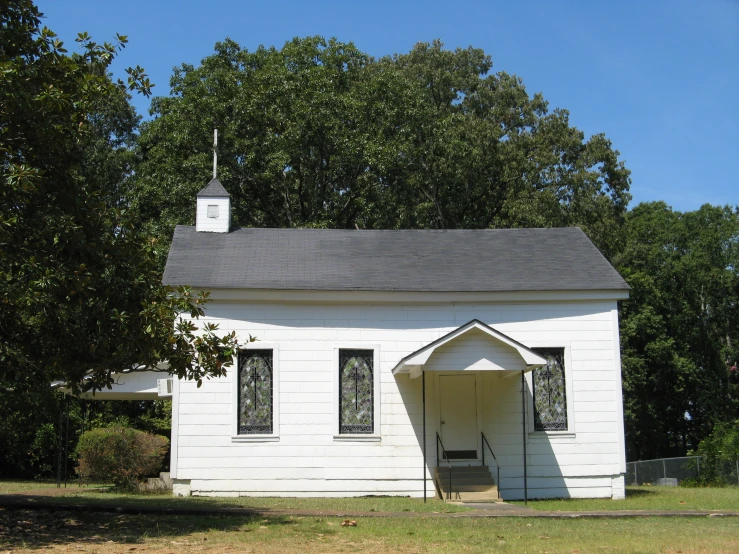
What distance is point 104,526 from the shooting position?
478 inches

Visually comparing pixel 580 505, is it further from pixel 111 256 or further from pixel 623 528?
pixel 111 256

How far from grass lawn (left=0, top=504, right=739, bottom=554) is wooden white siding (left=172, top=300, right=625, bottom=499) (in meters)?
5.87

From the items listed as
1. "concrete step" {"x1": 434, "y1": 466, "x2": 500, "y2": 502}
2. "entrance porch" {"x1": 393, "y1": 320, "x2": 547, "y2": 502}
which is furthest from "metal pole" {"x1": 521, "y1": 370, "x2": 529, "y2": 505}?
"concrete step" {"x1": 434, "y1": 466, "x2": 500, "y2": 502}

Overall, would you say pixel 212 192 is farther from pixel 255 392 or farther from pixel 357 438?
pixel 357 438

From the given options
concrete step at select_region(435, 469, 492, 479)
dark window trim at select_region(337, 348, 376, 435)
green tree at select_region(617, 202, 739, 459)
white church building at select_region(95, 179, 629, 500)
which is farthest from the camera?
green tree at select_region(617, 202, 739, 459)

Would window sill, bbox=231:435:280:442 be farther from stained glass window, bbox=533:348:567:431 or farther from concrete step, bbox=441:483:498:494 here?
stained glass window, bbox=533:348:567:431

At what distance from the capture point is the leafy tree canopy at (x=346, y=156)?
113ft

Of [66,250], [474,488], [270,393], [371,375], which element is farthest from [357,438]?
[66,250]

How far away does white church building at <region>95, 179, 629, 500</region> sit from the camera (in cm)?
1911

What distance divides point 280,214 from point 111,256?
2518cm

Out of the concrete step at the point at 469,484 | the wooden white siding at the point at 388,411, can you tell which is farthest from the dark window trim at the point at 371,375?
the concrete step at the point at 469,484

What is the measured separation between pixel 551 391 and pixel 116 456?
11.1 meters

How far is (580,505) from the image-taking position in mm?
17641

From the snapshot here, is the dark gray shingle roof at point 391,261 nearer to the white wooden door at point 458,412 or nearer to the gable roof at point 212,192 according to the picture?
the gable roof at point 212,192
